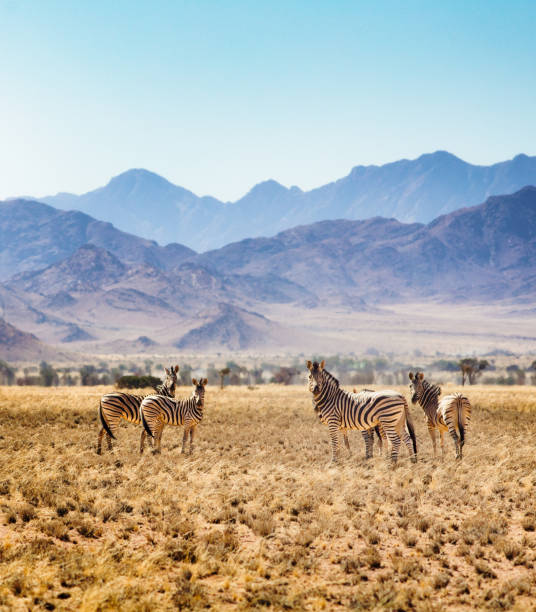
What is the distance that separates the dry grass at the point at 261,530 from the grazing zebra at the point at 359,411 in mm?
947

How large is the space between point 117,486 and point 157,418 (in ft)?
14.0

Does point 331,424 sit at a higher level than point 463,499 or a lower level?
higher

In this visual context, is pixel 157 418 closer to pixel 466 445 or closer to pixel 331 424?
pixel 331 424

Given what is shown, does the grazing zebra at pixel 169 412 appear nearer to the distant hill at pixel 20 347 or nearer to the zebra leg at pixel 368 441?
the zebra leg at pixel 368 441

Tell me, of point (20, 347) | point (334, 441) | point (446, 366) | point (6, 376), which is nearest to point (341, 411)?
point (334, 441)

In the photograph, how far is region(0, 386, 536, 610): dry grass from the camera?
918 cm

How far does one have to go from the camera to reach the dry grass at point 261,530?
918 cm

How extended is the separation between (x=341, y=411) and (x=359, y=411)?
0.51 metres

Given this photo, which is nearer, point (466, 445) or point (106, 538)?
point (106, 538)

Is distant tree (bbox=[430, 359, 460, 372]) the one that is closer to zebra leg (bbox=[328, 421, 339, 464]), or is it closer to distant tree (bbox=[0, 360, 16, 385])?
distant tree (bbox=[0, 360, 16, 385])

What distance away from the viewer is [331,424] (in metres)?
17.5

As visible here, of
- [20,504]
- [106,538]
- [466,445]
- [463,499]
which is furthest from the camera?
[466,445]

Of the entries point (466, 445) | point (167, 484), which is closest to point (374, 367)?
point (466, 445)

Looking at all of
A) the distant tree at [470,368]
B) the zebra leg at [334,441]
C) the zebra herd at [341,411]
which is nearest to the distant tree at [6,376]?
the distant tree at [470,368]
